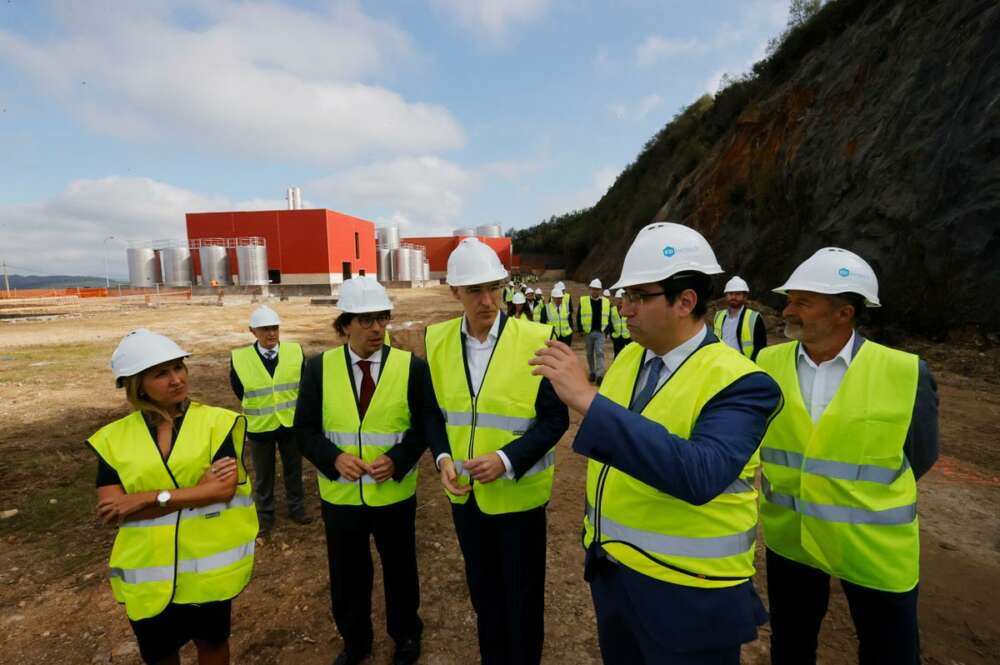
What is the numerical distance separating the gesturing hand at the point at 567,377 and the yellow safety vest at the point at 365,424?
145cm

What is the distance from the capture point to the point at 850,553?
6.24ft

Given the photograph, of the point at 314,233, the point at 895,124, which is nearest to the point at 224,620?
the point at 895,124

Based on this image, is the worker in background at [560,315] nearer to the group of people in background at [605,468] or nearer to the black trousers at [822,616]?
the group of people in background at [605,468]

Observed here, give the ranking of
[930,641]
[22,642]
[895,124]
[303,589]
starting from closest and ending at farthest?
[930,641], [22,642], [303,589], [895,124]

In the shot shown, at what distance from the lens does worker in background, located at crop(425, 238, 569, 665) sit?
2369 mm

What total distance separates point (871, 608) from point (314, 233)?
37.8 metres

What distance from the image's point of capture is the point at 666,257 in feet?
5.15

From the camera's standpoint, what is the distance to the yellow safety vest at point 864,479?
1.89 metres

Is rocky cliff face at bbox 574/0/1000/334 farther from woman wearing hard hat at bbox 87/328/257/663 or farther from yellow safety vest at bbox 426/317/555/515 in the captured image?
woman wearing hard hat at bbox 87/328/257/663

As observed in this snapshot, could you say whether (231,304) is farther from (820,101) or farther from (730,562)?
(730,562)

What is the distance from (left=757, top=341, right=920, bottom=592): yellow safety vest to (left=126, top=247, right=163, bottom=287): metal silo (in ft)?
150

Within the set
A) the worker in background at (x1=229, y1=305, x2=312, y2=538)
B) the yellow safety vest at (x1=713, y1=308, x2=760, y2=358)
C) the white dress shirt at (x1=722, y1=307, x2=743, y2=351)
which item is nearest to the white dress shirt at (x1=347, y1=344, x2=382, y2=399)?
the worker in background at (x1=229, y1=305, x2=312, y2=538)

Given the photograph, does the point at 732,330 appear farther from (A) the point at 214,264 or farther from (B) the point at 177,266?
(B) the point at 177,266

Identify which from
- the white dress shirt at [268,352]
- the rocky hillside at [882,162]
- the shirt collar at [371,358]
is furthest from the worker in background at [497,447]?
the rocky hillside at [882,162]
